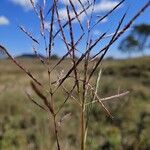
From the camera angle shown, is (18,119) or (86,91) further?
(18,119)

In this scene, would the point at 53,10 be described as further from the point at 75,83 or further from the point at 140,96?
the point at 140,96

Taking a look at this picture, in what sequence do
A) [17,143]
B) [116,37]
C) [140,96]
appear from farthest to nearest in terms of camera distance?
[140,96] < [17,143] < [116,37]

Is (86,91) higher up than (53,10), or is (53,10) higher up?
(53,10)

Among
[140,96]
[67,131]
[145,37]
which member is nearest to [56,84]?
[67,131]

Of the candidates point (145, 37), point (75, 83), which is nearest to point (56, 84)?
point (75, 83)

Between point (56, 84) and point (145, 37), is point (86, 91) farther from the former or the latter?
point (145, 37)

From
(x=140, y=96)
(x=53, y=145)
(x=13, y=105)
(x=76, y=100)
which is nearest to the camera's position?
(x=76, y=100)

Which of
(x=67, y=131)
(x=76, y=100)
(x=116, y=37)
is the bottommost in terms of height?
(x=67, y=131)
